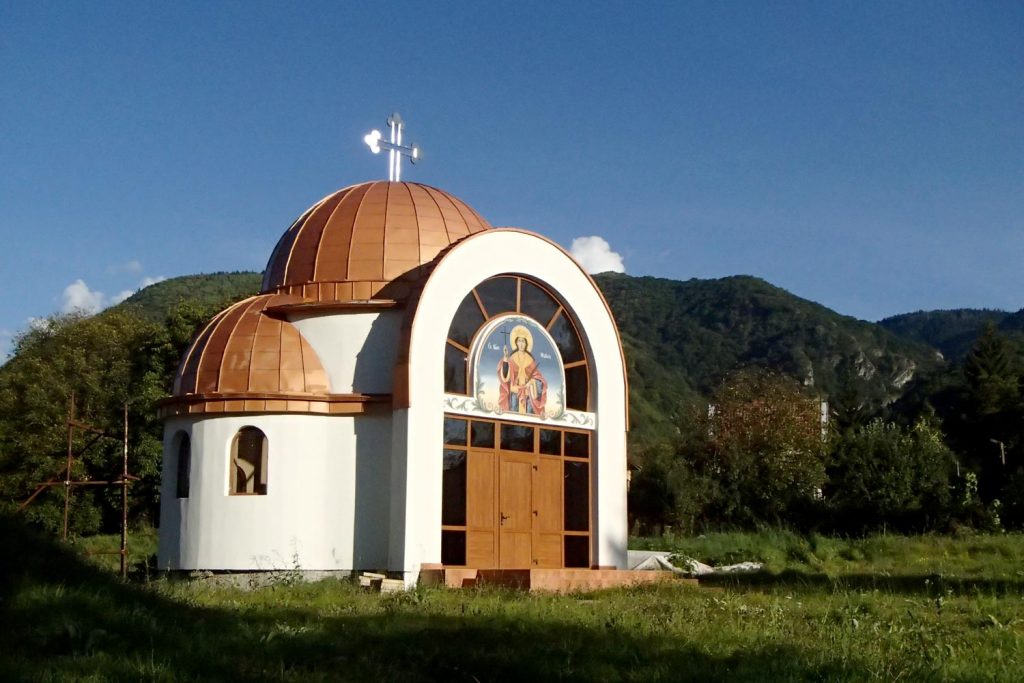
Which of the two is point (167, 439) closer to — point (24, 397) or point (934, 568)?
point (934, 568)

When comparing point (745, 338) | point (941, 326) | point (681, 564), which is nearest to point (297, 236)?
point (681, 564)

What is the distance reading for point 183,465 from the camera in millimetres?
18188

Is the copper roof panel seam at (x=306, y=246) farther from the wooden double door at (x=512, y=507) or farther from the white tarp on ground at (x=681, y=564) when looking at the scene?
the white tarp on ground at (x=681, y=564)

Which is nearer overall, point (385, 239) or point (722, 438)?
point (385, 239)

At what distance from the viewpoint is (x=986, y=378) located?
55656 millimetres

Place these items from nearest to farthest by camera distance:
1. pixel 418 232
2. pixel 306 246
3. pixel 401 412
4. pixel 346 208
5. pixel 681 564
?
pixel 401 412, pixel 418 232, pixel 306 246, pixel 346 208, pixel 681 564

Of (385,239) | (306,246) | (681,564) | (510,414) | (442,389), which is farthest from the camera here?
(681,564)

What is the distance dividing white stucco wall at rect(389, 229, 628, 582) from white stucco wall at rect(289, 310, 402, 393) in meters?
0.98

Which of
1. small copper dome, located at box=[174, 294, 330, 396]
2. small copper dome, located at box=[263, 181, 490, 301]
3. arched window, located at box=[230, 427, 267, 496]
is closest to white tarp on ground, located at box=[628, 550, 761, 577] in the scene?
small copper dome, located at box=[263, 181, 490, 301]

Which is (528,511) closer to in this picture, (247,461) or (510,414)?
(510,414)

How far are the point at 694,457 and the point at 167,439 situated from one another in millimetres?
21297

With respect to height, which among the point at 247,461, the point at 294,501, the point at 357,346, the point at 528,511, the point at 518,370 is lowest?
the point at 528,511

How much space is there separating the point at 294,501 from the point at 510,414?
3902mm

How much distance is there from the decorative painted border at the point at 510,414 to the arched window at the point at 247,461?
3098 millimetres
